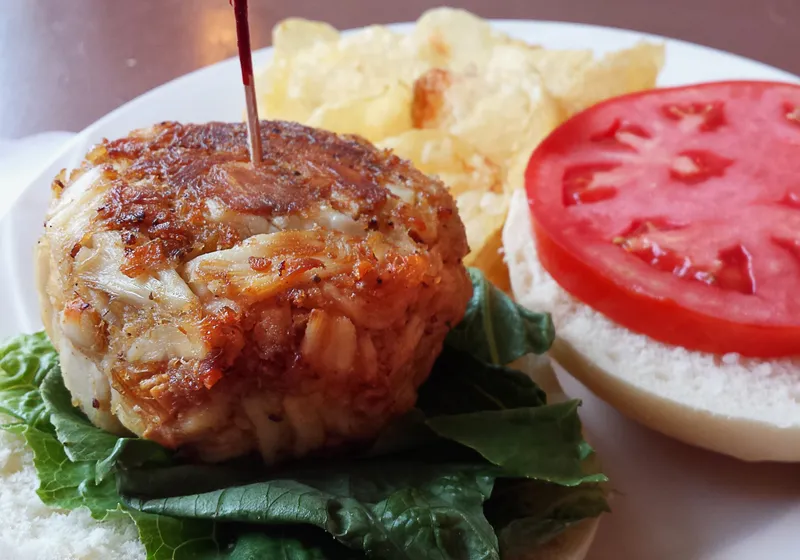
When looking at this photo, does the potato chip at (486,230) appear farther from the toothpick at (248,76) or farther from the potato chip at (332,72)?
the toothpick at (248,76)

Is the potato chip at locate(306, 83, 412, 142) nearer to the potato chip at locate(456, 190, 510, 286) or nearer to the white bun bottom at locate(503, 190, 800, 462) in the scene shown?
the potato chip at locate(456, 190, 510, 286)

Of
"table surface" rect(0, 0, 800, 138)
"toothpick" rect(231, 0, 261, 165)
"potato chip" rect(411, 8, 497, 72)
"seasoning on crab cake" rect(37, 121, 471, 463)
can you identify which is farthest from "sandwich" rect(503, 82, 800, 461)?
"table surface" rect(0, 0, 800, 138)

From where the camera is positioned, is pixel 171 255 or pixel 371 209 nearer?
pixel 171 255

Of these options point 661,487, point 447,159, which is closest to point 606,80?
point 447,159

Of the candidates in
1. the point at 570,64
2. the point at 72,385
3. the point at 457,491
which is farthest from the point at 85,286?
the point at 570,64

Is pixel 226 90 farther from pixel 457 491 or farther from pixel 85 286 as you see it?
pixel 457 491
